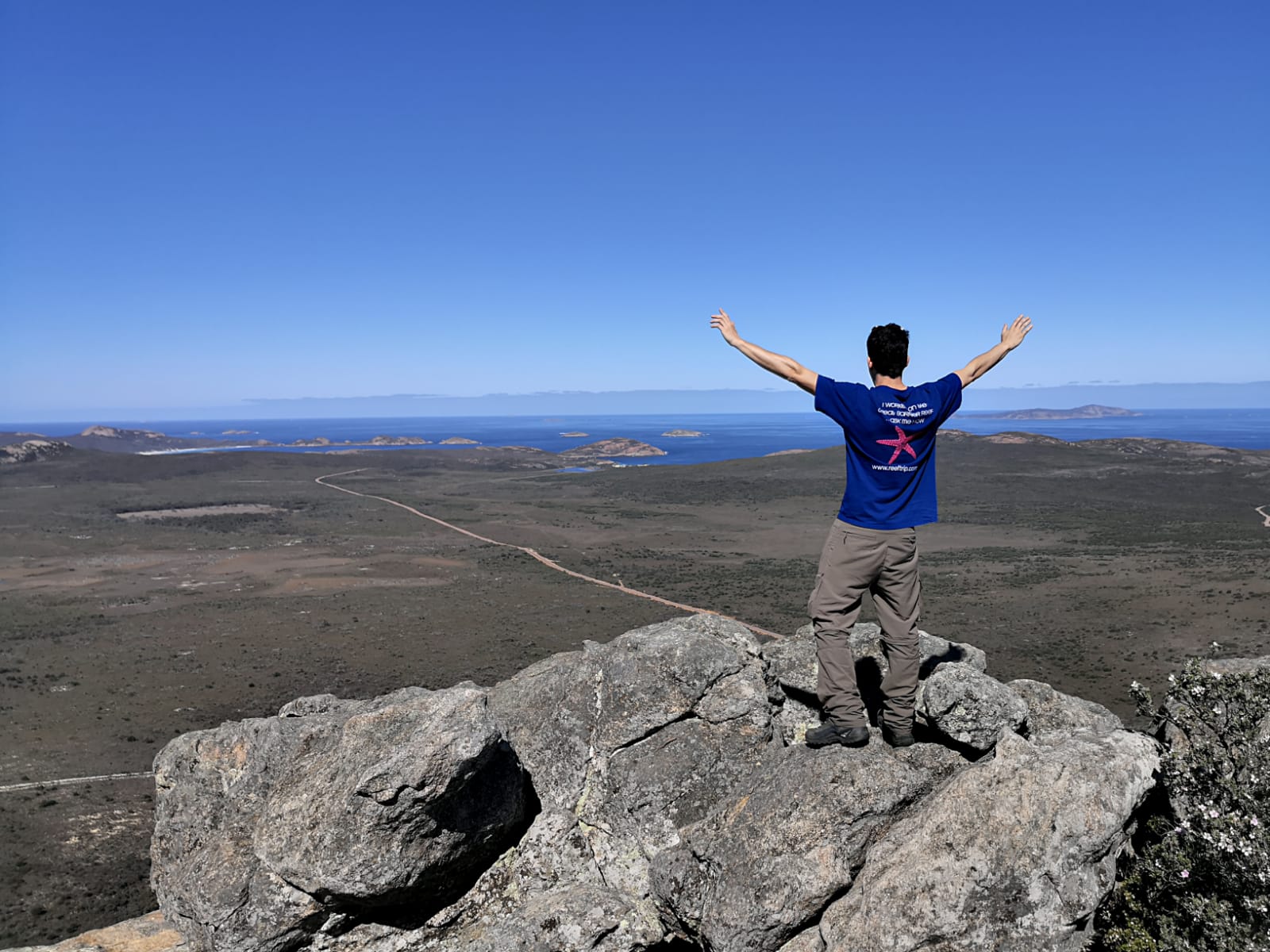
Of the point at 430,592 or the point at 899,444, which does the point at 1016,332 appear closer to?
the point at 899,444

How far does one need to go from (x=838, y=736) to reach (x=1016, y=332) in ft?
11.4

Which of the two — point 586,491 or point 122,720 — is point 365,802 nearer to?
point 122,720

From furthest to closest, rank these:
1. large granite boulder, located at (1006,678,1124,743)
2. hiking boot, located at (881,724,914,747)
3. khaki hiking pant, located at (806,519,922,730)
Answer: large granite boulder, located at (1006,678,1124,743) → hiking boot, located at (881,724,914,747) → khaki hiking pant, located at (806,519,922,730)

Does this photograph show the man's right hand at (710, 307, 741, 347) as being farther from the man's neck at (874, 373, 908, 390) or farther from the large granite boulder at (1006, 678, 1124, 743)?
the large granite boulder at (1006, 678, 1124, 743)

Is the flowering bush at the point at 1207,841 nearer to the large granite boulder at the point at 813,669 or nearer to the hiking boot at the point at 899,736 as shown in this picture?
the hiking boot at the point at 899,736

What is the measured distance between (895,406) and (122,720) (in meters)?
22.4

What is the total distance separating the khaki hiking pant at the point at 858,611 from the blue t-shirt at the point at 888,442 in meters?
0.16

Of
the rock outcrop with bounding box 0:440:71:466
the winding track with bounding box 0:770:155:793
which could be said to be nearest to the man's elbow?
the winding track with bounding box 0:770:155:793

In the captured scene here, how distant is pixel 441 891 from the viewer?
6383 millimetres

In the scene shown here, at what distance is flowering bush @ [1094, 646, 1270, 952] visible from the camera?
4.89 meters

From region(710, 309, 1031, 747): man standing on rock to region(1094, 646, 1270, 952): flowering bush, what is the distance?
1903 millimetres

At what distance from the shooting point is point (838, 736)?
6.09 m

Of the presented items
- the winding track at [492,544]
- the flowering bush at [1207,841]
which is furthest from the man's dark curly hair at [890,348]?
the winding track at [492,544]

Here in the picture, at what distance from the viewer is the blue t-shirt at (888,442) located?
18.4 ft
